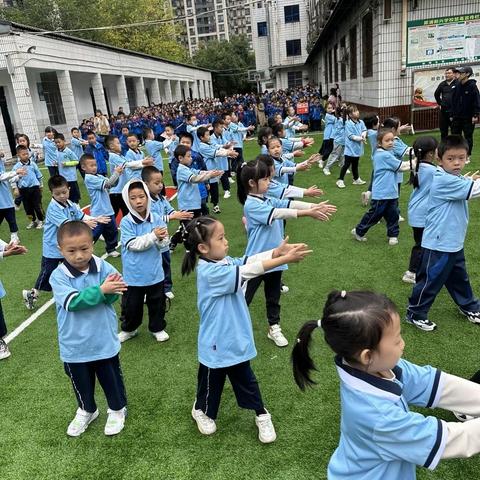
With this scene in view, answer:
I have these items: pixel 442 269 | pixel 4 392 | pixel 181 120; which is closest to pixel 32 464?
pixel 4 392

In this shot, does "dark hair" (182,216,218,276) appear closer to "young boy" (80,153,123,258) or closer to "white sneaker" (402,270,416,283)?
"white sneaker" (402,270,416,283)

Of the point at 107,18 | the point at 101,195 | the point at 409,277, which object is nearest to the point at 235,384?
the point at 409,277

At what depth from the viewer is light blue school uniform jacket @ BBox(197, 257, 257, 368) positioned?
252cm

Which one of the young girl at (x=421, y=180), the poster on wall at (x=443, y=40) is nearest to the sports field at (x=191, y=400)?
the young girl at (x=421, y=180)

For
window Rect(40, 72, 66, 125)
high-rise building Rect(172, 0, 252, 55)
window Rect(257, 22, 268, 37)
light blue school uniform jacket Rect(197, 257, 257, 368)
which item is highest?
high-rise building Rect(172, 0, 252, 55)

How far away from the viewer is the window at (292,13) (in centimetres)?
4231

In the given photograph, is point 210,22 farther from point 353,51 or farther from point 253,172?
point 253,172

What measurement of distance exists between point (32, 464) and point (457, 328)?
3269mm

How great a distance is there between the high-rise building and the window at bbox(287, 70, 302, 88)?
195ft

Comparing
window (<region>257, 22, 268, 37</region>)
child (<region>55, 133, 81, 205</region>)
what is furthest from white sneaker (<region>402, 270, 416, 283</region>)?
window (<region>257, 22, 268, 37</region>)

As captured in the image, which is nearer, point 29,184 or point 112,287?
point 112,287

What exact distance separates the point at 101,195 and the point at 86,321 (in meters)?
3.82

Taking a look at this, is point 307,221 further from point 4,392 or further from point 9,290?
point 4,392

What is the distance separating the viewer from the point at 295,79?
4712cm
